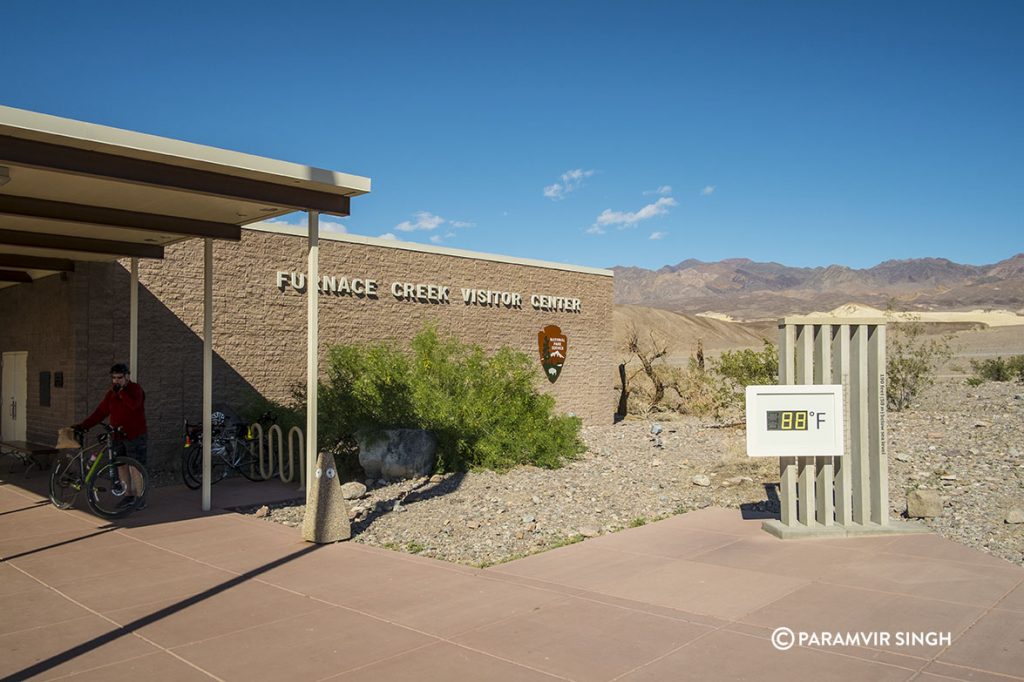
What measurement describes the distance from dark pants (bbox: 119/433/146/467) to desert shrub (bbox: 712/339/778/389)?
13612 millimetres

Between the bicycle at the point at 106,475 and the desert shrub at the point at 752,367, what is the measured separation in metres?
13.9

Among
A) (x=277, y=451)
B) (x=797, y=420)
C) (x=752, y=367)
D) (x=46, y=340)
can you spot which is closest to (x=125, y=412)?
(x=277, y=451)

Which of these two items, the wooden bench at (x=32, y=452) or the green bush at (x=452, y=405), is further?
the green bush at (x=452, y=405)

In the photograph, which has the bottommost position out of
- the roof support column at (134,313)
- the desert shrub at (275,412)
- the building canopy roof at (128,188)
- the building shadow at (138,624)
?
the building shadow at (138,624)

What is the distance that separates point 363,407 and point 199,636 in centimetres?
813

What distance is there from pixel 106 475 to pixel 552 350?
46.7 feet

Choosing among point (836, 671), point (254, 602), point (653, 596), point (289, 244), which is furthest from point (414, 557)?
point (289, 244)

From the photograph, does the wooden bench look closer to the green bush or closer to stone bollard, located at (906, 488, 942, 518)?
the green bush

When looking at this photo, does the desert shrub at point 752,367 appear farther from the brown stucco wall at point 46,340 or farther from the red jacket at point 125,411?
the brown stucco wall at point 46,340

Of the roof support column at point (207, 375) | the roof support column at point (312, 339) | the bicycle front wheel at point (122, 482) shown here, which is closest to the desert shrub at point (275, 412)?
the roof support column at point (207, 375)

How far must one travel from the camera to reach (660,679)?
16.7 ft

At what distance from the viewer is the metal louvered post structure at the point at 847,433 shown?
898 cm

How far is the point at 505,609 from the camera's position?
6.56 metres

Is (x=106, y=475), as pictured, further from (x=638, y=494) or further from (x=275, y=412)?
(x=638, y=494)
